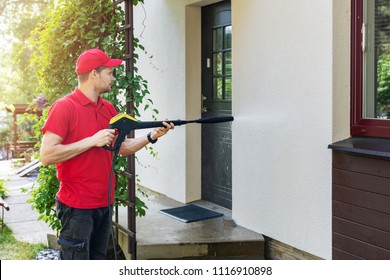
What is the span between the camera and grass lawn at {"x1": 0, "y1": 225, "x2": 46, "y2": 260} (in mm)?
4582

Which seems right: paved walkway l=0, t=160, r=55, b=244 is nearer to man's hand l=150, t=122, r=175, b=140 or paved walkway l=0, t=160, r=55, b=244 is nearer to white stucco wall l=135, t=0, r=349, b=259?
white stucco wall l=135, t=0, r=349, b=259

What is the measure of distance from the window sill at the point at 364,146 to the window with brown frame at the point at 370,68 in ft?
0.18

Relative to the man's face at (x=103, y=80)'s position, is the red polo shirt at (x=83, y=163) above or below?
below

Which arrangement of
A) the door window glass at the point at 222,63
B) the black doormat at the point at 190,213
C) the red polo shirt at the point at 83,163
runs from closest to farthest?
the red polo shirt at the point at 83,163, the black doormat at the point at 190,213, the door window glass at the point at 222,63

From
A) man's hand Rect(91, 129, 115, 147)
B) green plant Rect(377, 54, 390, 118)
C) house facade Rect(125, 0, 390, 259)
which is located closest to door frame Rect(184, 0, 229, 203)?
house facade Rect(125, 0, 390, 259)

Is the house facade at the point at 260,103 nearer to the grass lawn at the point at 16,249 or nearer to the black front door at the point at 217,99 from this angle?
the black front door at the point at 217,99

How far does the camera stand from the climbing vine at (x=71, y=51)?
158 inches

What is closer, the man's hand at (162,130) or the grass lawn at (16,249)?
the man's hand at (162,130)

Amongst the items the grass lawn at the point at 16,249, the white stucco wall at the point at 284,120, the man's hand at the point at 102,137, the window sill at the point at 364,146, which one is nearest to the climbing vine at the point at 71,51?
the grass lawn at the point at 16,249

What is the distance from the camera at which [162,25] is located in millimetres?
5543

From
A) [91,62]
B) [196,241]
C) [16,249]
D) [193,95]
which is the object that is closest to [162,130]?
[91,62]

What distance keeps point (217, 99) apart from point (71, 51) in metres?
1.46

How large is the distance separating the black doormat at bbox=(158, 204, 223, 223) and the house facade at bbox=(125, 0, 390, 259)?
226 millimetres

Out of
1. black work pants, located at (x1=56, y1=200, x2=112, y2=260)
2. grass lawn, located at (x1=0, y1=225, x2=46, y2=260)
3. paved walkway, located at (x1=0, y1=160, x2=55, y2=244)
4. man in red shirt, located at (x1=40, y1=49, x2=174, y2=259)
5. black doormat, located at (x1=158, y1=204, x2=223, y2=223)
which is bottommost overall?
grass lawn, located at (x1=0, y1=225, x2=46, y2=260)
